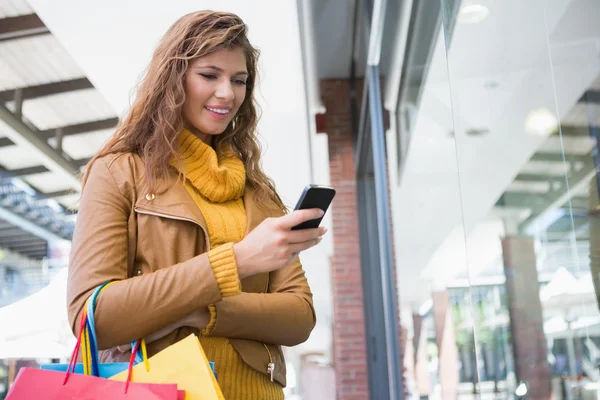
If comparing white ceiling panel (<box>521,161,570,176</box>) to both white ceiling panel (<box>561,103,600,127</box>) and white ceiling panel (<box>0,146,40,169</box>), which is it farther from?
white ceiling panel (<box>0,146,40,169</box>)

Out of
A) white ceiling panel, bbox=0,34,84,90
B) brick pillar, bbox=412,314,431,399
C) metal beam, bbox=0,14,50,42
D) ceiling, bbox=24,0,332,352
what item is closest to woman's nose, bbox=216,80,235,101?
brick pillar, bbox=412,314,431,399

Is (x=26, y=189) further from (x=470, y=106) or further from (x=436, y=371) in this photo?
(x=470, y=106)

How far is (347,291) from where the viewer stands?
271 inches

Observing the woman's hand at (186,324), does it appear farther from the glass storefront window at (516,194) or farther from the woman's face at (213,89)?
the glass storefront window at (516,194)

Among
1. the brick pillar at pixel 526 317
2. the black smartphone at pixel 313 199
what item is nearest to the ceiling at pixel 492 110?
the brick pillar at pixel 526 317

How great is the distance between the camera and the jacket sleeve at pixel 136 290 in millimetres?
1078

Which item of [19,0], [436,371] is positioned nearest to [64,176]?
[19,0]

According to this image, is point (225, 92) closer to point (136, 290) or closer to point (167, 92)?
point (167, 92)

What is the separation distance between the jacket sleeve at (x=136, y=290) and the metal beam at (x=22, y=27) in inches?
198

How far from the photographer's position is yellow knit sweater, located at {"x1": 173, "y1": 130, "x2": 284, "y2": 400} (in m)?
1.11

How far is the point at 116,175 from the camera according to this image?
1.26 meters

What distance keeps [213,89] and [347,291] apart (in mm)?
5617

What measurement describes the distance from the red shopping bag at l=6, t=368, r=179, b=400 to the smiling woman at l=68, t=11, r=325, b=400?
0.11 metres


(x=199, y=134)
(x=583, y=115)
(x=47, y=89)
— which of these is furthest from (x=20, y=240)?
(x=583, y=115)
